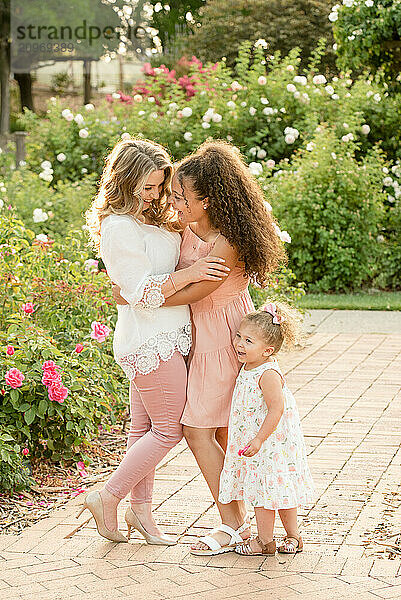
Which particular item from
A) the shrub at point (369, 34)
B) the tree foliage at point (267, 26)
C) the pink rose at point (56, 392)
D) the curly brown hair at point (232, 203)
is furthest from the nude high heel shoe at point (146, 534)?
the tree foliage at point (267, 26)

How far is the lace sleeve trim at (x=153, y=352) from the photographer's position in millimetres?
3449

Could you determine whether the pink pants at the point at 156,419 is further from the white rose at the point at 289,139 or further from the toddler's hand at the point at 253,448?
the white rose at the point at 289,139

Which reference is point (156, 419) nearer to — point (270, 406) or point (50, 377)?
point (270, 406)

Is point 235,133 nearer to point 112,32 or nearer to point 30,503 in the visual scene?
point 30,503

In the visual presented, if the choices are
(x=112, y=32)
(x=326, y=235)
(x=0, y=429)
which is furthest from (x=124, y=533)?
(x=112, y=32)

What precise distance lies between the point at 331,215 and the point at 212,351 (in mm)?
6446

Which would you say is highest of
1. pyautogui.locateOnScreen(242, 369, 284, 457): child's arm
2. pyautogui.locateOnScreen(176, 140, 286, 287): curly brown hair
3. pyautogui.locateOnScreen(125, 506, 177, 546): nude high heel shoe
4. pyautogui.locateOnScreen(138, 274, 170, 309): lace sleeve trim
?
pyautogui.locateOnScreen(176, 140, 286, 287): curly brown hair

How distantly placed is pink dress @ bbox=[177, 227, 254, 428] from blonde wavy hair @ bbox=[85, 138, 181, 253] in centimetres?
25

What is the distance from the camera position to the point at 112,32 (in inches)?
1208

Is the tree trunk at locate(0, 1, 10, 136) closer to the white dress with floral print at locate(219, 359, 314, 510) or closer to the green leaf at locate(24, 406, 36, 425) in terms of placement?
the green leaf at locate(24, 406, 36, 425)

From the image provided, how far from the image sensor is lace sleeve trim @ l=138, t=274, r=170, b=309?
11.0 feet

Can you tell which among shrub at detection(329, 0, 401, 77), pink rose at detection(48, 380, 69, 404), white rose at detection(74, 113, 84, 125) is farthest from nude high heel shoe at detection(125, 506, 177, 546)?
white rose at detection(74, 113, 84, 125)

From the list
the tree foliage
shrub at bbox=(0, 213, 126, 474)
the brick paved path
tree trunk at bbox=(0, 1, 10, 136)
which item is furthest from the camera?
tree trunk at bbox=(0, 1, 10, 136)

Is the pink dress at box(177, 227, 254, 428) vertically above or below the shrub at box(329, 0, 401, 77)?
below
